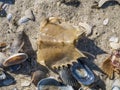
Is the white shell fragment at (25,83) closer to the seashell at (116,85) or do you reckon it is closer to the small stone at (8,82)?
the small stone at (8,82)

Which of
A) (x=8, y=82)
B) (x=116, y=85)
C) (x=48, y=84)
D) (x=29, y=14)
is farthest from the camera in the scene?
(x=29, y=14)

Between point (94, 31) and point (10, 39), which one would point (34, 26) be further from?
point (94, 31)

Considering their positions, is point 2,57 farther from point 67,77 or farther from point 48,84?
point 67,77

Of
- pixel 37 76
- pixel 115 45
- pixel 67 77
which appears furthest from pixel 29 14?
pixel 115 45

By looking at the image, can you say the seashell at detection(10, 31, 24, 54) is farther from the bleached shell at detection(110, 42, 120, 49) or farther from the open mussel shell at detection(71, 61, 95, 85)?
the bleached shell at detection(110, 42, 120, 49)

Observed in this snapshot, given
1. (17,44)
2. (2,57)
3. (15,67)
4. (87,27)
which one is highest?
(87,27)

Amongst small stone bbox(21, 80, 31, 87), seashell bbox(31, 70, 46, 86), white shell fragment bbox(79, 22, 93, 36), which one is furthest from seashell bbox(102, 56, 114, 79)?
small stone bbox(21, 80, 31, 87)

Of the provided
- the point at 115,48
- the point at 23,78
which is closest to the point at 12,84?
the point at 23,78
